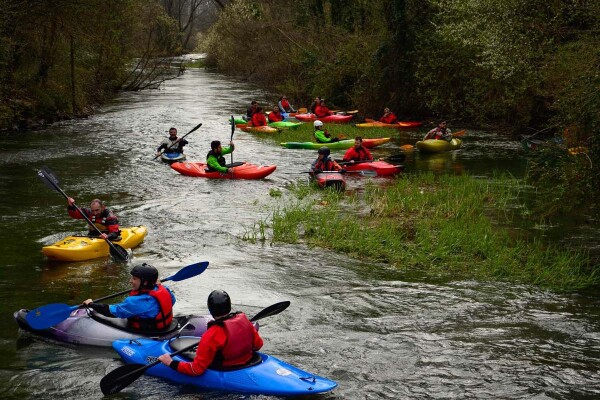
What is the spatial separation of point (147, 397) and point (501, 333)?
3.68 meters

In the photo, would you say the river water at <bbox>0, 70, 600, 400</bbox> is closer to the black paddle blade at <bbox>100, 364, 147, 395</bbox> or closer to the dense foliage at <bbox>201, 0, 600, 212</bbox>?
the black paddle blade at <bbox>100, 364, 147, 395</bbox>

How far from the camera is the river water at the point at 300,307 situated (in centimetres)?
655

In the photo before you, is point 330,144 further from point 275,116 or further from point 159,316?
point 159,316

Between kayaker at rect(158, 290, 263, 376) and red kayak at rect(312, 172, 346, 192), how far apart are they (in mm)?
8257

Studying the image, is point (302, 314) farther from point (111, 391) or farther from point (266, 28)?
point (266, 28)

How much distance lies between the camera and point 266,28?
114ft

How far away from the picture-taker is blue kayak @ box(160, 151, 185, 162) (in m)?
17.7

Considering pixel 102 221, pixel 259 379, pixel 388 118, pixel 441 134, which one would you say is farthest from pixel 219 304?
pixel 388 118

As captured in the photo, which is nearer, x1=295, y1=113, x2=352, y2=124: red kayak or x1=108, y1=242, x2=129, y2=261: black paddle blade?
x1=108, y1=242, x2=129, y2=261: black paddle blade

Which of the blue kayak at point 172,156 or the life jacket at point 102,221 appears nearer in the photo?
the life jacket at point 102,221

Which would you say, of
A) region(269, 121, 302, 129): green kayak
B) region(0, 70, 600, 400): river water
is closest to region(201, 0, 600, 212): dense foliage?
region(0, 70, 600, 400): river water

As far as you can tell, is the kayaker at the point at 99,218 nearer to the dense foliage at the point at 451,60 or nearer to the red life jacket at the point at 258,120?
the dense foliage at the point at 451,60

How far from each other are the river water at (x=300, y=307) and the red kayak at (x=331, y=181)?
3.15 feet

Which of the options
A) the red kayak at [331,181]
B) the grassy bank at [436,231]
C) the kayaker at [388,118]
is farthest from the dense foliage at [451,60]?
the red kayak at [331,181]
